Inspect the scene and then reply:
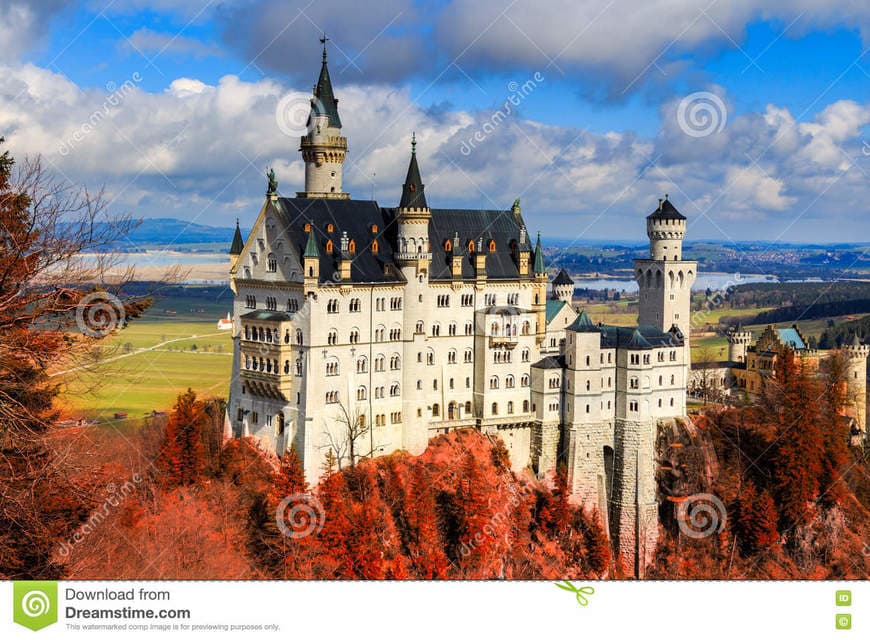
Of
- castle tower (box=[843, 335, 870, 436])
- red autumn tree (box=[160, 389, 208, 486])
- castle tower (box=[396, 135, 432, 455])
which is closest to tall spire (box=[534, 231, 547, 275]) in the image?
castle tower (box=[396, 135, 432, 455])

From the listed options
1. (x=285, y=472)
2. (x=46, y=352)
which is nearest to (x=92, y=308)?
(x=46, y=352)

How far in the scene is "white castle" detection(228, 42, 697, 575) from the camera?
66.6 metres

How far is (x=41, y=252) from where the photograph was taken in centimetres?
3100

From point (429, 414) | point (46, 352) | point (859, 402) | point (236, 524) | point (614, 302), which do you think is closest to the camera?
point (46, 352)

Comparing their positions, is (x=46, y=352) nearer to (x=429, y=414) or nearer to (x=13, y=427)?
(x=13, y=427)

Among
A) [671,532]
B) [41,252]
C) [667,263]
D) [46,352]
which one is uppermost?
[667,263]

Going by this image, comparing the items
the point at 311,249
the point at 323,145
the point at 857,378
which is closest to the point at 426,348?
the point at 311,249

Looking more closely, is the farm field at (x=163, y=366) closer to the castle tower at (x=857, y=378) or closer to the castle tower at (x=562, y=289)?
the castle tower at (x=562, y=289)

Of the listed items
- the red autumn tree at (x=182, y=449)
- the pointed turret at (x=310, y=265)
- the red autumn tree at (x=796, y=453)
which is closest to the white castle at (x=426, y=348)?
the pointed turret at (x=310, y=265)

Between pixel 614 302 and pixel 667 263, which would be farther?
pixel 614 302

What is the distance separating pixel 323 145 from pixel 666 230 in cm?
2801
